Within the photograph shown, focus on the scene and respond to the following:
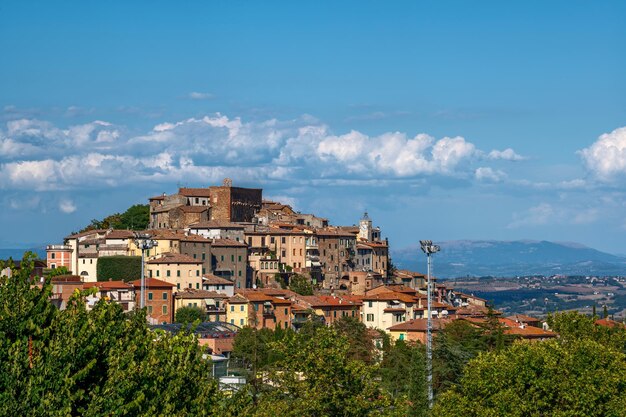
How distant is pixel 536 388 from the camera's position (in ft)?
171

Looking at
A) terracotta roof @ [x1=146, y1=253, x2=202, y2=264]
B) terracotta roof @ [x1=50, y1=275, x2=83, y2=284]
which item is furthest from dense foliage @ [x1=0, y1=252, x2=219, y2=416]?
terracotta roof @ [x1=146, y1=253, x2=202, y2=264]

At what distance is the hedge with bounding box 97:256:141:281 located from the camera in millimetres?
111562

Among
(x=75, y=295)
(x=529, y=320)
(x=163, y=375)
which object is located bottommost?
(x=529, y=320)

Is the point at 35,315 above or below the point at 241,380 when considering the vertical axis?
above

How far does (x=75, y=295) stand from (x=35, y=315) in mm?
2082

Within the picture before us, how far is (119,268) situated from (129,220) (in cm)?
2535

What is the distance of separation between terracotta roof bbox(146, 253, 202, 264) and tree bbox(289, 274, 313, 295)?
13.4 meters

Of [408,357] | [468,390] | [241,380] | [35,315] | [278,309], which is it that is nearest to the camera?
[35,315]

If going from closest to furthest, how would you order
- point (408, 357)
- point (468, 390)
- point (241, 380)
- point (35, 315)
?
point (35, 315), point (468, 390), point (241, 380), point (408, 357)

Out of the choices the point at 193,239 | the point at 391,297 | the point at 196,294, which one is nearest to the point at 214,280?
the point at 193,239

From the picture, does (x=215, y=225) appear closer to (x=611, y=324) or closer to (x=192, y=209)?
(x=192, y=209)

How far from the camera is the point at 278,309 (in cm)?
10988

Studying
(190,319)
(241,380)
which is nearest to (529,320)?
(190,319)

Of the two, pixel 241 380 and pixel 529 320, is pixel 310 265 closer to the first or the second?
pixel 529 320
